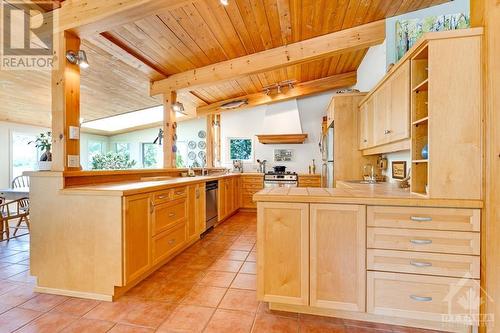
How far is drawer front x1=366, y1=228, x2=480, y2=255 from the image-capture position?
4.98 ft

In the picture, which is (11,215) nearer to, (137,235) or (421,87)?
(137,235)

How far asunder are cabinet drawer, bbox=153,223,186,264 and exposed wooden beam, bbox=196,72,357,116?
3.57m

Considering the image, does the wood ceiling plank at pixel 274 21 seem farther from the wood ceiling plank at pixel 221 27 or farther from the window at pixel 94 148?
the window at pixel 94 148

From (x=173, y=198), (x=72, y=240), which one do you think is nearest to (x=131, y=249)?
(x=72, y=240)

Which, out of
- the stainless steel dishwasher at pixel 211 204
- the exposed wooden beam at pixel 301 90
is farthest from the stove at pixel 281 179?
the exposed wooden beam at pixel 301 90

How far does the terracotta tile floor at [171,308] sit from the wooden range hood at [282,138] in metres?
3.71

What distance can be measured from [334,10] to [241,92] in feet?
9.65

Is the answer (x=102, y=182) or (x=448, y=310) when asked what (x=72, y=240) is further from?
(x=448, y=310)

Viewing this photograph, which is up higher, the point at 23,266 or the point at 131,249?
the point at 131,249

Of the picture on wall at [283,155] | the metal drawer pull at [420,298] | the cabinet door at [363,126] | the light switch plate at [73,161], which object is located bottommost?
the metal drawer pull at [420,298]

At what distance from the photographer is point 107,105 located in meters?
5.39

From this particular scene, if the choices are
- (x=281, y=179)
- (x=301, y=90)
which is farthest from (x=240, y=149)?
(x=301, y=90)

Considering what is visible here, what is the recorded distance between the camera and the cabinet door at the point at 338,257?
1665 mm

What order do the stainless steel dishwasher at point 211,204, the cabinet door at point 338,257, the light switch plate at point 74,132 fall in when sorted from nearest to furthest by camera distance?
the cabinet door at point 338,257 → the light switch plate at point 74,132 → the stainless steel dishwasher at point 211,204
